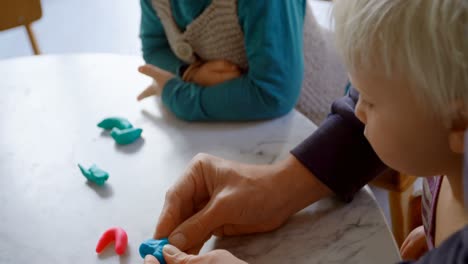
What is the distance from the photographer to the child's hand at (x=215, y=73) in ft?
3.19

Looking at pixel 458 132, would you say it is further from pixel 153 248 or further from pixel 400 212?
pixel 400 212

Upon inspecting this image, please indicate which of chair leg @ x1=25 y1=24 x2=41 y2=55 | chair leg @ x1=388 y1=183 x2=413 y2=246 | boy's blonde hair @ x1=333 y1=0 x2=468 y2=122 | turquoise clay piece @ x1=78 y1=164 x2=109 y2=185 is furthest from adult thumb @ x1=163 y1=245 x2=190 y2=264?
chair leg @ x1=25 y1=24 x2=41 y2=55

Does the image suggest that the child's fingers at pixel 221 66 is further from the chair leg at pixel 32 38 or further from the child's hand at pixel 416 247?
the chair leg at pixel 32 38

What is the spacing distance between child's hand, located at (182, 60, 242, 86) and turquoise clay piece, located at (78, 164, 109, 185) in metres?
0.28

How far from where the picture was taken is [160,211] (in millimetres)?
704

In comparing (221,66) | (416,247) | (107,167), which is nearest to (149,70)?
(221,66)

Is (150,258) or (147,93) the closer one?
(150,258)

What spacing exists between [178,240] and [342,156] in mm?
232

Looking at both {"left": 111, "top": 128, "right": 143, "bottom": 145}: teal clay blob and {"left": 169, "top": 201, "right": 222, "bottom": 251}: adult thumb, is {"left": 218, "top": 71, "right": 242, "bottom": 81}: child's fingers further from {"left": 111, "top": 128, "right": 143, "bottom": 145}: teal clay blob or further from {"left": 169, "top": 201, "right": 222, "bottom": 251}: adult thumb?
{"left": 169, "top": 201, "right": 222, "bottom": 251}: adult thumb

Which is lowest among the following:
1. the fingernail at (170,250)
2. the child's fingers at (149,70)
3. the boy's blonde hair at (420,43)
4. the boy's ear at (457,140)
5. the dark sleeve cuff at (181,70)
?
the dark sleeve cuff at (181,70)

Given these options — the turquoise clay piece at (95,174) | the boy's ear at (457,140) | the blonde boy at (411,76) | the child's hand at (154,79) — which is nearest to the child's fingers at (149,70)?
the child's hand at (154,79)

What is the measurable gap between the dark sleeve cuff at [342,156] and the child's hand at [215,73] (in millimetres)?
A: 284

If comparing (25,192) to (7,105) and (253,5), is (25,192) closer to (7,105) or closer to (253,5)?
(7,105)

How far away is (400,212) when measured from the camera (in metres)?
1.15
